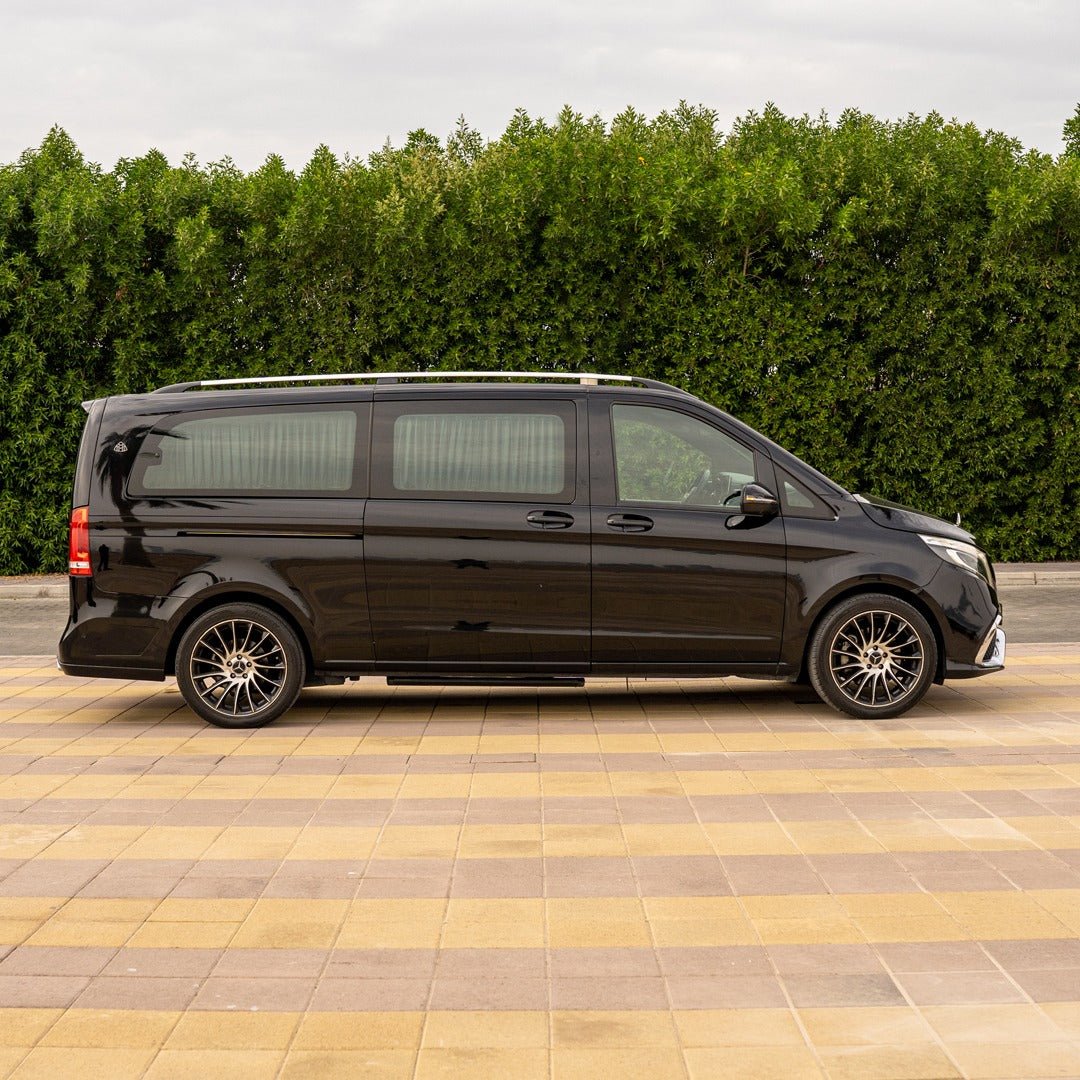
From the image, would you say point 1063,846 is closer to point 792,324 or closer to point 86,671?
point 86,671

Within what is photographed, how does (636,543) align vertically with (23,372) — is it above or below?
below

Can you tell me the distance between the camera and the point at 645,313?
16.5m

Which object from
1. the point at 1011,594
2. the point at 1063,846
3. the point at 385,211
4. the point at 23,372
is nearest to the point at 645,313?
the point at 385,211

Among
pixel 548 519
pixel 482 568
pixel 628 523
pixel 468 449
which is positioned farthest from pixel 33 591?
pixel 628 523

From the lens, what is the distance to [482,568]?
339 inches

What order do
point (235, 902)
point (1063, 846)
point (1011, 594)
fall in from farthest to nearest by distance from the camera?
point (1011, 594) → point (1063, 846) → point (235, 902)

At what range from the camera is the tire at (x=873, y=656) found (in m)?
8.68

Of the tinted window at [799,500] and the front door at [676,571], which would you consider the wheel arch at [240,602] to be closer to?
the front door at [676,571]

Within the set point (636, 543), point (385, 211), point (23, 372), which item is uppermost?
point (385, 211)

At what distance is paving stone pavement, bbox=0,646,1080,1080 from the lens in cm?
417

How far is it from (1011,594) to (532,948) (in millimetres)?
11458

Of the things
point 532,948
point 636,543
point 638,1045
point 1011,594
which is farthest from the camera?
point 1011,594

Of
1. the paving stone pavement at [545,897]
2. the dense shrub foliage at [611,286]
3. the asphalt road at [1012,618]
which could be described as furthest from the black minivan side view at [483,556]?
the dense shrub foliage at [611,286]

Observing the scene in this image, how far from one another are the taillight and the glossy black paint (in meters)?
0.05
